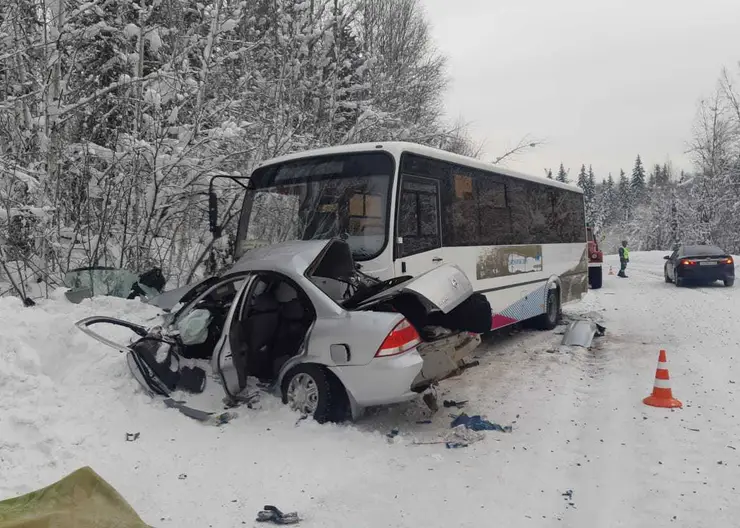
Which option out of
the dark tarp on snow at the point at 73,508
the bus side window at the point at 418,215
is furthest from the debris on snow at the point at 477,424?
the dark tarp on snow at the point at 73,508

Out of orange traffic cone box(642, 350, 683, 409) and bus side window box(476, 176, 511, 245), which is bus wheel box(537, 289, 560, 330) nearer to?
bus side window box(476, 176, 511, 245)

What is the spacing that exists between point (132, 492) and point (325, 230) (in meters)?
4.16

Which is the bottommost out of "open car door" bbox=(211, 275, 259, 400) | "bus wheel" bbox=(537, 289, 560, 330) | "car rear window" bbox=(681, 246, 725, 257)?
"bus wheel" bbox=(537, 289, 560, 330)

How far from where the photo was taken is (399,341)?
5.21 metres

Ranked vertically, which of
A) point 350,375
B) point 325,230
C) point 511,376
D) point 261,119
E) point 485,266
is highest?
point 261,119

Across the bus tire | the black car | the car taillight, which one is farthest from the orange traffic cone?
the bus tire

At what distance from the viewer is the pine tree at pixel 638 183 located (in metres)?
107

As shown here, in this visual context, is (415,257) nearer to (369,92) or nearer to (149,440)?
(149,440)

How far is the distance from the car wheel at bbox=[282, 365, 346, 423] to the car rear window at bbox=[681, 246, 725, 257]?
18363 millimetres

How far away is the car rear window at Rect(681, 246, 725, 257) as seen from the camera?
1962 centimetres

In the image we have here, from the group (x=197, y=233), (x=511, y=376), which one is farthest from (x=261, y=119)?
(x=511, y=376)

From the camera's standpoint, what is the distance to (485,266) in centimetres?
914

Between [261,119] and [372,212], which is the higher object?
[261,119]

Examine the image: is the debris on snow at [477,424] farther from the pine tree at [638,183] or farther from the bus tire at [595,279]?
the pine tree at [638,183]
